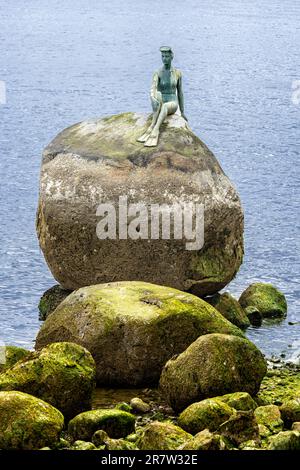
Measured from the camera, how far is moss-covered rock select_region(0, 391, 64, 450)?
24562mm

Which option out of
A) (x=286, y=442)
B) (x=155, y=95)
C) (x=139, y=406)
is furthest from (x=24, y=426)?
(x=155, y=95)

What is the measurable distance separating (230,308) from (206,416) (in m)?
8.09

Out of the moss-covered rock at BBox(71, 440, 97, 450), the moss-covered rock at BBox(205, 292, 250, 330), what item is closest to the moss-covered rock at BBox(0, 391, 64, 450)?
the moss-covered rock at BBox(71, 440, 97, 450)

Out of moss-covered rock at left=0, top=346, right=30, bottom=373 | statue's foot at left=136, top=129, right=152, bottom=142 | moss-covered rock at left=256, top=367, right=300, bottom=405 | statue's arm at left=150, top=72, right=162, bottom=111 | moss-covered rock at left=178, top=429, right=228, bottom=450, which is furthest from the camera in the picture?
statue's arm at left=150, top=72, right=162, bottom=111

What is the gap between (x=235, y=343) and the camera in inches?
1069

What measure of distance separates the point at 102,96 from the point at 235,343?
46514 millimetres

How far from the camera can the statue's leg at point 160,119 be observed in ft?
108

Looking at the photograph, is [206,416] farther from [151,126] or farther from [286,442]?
[151,126]

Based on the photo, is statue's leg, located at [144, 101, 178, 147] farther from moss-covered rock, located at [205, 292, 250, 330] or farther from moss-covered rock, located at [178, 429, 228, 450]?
moss-covered rock, located at [178, 429, 228, 450]

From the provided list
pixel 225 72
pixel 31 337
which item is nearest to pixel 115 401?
pixel 31 337

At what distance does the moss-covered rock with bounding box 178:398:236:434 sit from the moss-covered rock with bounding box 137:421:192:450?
30.8 inches

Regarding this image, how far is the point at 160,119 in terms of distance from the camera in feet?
109

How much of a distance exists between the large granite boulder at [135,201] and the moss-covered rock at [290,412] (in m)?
6.71

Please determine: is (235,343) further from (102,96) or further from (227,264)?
(102,96)
